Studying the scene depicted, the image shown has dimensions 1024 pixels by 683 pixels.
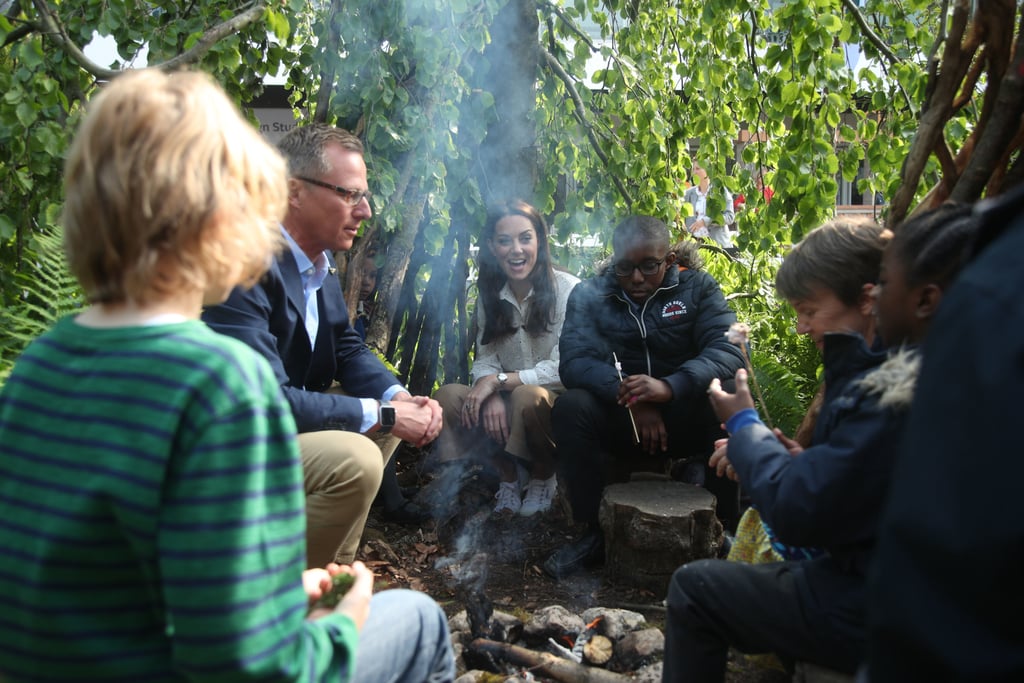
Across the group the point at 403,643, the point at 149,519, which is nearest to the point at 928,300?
the point at 403,643

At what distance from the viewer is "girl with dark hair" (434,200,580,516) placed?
14.7 feet

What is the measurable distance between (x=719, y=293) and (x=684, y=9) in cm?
287

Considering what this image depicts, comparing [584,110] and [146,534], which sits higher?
[584,110]

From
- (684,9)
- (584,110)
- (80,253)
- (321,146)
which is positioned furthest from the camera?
(684,9)

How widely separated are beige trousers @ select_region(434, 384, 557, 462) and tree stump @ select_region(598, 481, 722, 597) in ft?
2.13

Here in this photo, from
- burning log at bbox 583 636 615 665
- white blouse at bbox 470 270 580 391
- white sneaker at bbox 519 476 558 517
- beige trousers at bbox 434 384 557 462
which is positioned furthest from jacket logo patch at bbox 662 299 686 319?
burning log at bbox 583 636 615 665

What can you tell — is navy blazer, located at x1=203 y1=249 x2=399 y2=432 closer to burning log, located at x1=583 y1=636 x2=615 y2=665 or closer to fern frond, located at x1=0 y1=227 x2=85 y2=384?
fern frond, located at x1=0 y1=227 x2=85 y2=384

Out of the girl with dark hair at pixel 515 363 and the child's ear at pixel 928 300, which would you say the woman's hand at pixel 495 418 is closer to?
the girl with dark hair at pixel 515 363

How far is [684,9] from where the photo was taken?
6.00m

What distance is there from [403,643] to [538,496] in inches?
119

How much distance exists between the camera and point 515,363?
479cm

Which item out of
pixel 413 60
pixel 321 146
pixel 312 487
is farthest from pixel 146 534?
pixel 413 60

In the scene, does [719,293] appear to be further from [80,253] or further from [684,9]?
[80,253]

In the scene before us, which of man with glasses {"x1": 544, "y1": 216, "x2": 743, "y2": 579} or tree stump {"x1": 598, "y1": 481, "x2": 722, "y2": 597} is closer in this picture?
tree stump {"x1": 598, "y1": 481, "x2": 722, "y2": 597}
